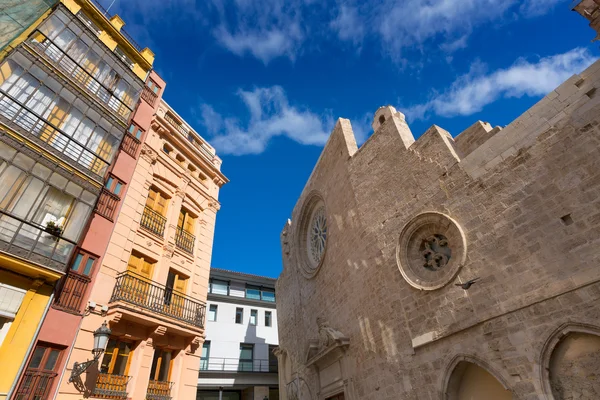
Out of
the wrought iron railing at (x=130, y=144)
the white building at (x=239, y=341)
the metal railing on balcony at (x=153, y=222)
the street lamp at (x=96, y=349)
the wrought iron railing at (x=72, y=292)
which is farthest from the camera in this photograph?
the white building at (x=239, y=341)

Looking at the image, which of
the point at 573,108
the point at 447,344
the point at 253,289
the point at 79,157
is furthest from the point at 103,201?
the point at 253,289

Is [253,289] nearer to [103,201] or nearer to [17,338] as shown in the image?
[103,201]

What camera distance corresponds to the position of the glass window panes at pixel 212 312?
67.5 feet

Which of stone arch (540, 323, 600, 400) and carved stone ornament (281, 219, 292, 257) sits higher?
carved stone ornament (281, 219, 292, 257)

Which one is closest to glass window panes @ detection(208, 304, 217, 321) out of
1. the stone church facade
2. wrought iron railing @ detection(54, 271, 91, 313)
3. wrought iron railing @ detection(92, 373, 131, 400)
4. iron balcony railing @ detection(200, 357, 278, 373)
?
iron balcony railing @ detection(200, 357, 278, 373)

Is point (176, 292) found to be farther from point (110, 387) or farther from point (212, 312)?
point (212, 312)

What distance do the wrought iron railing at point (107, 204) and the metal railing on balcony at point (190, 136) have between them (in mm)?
4998

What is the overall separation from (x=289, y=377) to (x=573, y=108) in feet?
48.4

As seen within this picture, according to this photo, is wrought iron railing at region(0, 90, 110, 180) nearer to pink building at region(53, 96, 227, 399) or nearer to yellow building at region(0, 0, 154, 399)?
yellow building at region(0, 0, 154, 399)

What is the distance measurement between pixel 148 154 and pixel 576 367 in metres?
11.8

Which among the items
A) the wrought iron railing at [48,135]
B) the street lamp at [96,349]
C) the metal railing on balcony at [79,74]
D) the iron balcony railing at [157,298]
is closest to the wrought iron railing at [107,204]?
the wrought iron railing at [48,135]

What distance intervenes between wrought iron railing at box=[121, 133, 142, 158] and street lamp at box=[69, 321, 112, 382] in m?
5.45

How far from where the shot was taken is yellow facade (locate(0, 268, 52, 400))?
563 cm

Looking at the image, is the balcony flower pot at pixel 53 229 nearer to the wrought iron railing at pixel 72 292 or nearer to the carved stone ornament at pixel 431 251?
the wrought iron railing at pixel 72 292
